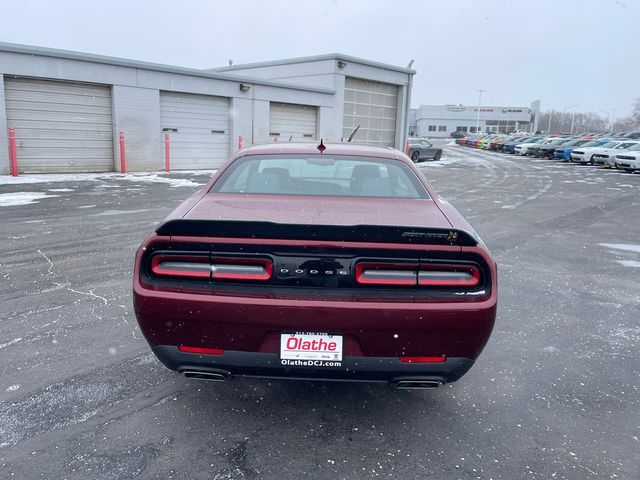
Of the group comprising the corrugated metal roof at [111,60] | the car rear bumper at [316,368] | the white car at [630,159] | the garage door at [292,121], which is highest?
the corrugated metal roof at [111,60]

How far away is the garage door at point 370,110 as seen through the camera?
27703mm

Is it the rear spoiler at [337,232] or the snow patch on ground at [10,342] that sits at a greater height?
the rear spoiler at [337,232]

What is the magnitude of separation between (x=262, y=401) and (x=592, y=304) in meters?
3.69

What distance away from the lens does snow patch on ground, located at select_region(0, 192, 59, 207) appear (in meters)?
10.3

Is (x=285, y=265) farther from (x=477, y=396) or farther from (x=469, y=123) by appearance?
(x=469, y=123)

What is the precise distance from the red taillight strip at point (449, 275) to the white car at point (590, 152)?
30179 mm

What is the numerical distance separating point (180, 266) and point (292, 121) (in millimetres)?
22819

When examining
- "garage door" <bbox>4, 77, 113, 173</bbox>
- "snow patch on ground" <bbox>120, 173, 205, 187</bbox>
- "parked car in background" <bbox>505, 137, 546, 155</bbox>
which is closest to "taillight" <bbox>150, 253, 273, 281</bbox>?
"snow patch on ground" <bbox>120, 173, 205, 187</bbox>

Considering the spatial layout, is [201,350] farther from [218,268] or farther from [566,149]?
[566,149]

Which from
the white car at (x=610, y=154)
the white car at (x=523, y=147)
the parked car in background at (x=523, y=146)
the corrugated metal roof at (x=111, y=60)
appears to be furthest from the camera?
the parked car in background at (x=523, y=146)

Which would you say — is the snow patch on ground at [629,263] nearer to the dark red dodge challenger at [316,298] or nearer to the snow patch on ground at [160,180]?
the dark red dodge challenger at [316,298]

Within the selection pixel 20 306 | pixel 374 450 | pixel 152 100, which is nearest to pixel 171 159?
pixel 152 100

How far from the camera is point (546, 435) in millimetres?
2775

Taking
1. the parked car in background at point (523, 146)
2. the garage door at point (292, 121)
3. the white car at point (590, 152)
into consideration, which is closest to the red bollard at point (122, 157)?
the garage door at point (292, 121)
